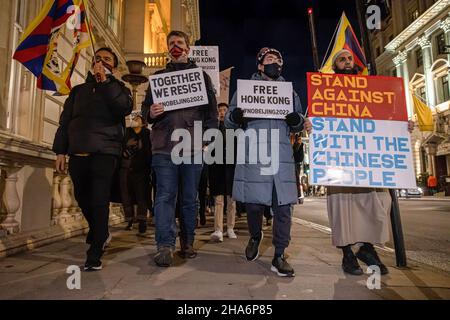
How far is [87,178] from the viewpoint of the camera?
3.42 m

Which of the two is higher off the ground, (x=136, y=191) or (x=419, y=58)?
(x=419, y=58)

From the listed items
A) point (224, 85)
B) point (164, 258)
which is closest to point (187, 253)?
point (164, 258)

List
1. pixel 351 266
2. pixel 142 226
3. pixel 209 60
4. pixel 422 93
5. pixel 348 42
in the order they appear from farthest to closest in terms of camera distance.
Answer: pixel 422 93 < pixel 209 60 < pixel 142 226 < pixel 348 42 < pixel 351 266

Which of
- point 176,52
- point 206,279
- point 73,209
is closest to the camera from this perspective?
point 206,279

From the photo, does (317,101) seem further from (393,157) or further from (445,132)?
(445,132)

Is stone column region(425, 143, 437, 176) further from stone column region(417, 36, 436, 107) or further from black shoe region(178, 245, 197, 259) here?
black shoe region(178, 245, 197, 259)

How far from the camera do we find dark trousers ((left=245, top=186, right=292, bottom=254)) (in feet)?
11.0

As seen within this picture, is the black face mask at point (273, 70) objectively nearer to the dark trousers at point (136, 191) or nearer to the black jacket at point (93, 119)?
the black jacket at point (93, 119)

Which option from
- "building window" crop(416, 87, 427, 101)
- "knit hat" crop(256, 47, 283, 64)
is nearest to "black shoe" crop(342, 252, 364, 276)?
"knit hat" crop(256, 47, 283, 64)

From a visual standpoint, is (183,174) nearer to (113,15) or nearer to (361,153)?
(361,153)

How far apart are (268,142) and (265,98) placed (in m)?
0.45

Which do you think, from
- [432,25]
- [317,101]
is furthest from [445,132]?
[317,101]

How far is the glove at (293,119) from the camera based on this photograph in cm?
348

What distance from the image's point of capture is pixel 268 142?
3559 mm
